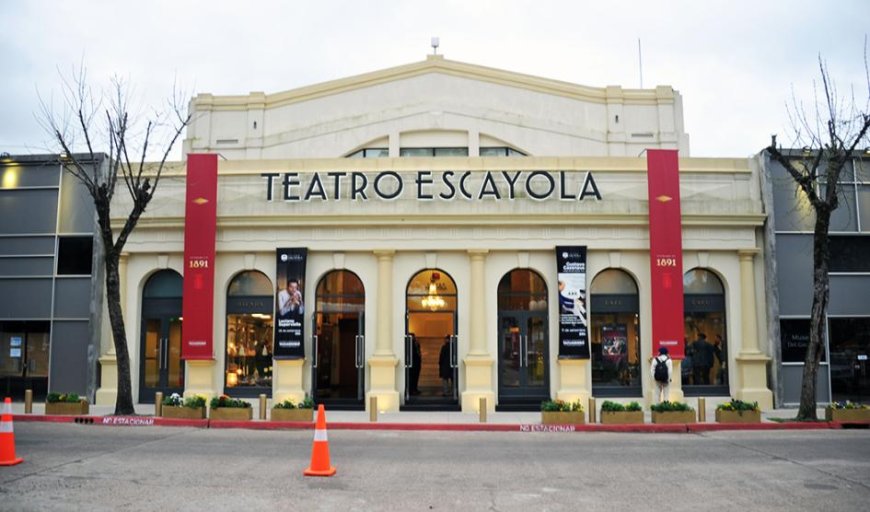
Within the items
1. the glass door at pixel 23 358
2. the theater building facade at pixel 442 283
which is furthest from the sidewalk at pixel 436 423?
the glass door at pixel 23 358

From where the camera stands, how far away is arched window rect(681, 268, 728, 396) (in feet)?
70.8

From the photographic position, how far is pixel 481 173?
72.2 ft

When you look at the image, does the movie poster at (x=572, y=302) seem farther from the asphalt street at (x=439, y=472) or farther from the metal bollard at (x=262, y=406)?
the metal bollard at (x=262, y=406)

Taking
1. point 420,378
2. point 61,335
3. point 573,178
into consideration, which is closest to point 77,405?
point 61,335

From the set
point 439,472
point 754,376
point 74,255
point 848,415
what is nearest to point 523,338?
point 754,376

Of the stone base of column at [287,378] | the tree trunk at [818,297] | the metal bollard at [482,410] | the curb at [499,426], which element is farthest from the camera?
the stone base of column at [287,378]

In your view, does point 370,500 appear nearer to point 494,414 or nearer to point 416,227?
point 494,414

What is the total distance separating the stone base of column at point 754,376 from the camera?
2092 cm

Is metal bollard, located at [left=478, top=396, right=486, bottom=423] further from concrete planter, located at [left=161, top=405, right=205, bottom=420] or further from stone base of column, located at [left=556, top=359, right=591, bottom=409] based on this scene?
concrete planter, located at [left=161, top=405, right=205, bottom=420]

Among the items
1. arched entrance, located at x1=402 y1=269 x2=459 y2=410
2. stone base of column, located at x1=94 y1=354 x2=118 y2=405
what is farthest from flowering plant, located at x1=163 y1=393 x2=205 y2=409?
arched entrance, located at x1=402 y1=269 x2=459 y2=410

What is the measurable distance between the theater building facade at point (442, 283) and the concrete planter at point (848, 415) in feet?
11.1

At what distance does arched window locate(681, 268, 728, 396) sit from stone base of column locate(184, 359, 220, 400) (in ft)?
44.8

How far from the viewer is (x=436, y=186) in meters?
21.8

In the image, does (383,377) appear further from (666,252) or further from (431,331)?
(666,252)
